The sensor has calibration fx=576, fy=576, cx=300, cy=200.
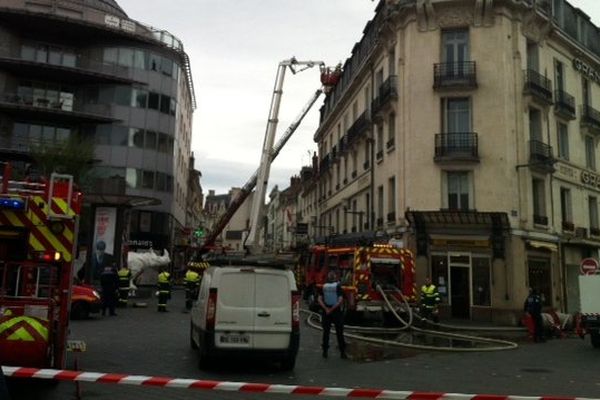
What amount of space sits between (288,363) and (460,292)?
16568 mm

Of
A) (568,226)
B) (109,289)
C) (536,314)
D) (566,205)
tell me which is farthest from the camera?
(566,205)

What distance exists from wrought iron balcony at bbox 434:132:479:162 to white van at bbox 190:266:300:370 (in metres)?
17.0

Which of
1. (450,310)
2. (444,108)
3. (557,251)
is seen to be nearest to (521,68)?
(444,108)

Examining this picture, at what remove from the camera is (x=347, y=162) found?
3794 centimetres

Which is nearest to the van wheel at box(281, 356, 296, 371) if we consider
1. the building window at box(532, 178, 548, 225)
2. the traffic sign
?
the traffic sign

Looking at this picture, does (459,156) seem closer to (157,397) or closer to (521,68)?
(521,68)

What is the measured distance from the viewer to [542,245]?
25875mm

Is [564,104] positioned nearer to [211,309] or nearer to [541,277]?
[541,277]

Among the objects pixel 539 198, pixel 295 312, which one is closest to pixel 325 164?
pixel 539 198

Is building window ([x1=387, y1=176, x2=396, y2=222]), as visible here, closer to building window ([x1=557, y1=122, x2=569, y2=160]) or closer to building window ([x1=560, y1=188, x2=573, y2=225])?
building window ([x1=560, y1=188, x2=573, y2=225])

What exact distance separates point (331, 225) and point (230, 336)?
108ft

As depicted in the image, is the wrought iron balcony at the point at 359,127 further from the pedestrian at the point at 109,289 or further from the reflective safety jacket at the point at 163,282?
the pedestrian at the point at 109,289

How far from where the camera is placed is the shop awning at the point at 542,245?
25.3 metres

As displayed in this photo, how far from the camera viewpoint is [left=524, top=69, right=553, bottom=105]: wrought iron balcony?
26.3m
